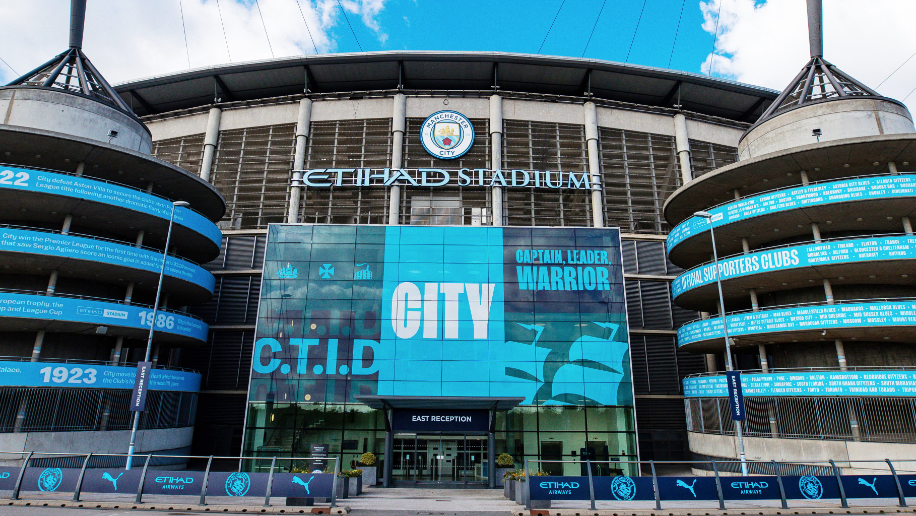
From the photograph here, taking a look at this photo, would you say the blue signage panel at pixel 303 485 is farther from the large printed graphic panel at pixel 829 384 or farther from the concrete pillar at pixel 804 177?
the concrete pillar at pixel 804 177

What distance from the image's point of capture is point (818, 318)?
2959 centimetres

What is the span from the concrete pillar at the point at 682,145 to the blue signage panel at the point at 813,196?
46.1ft

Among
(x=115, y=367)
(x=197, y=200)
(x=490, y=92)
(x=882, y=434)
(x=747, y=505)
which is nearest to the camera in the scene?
(x=747, y=505)

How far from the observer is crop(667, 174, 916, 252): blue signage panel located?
29.1 metres

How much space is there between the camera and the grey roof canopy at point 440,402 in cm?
2680

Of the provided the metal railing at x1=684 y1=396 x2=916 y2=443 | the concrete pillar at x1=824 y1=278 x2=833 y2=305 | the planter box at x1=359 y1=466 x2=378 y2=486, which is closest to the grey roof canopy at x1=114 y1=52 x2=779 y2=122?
the concrete pillar at x1=824 y1=278 x2=833 y2=305

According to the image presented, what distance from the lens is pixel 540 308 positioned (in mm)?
33812

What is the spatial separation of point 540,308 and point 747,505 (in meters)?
16.8

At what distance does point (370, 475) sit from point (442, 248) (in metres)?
14.6

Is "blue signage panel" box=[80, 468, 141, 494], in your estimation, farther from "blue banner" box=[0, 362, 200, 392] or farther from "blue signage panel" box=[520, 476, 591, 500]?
"blue signage panel" box=[520, 476, 591, 500]

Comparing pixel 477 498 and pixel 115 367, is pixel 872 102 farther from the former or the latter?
pixel 115 367

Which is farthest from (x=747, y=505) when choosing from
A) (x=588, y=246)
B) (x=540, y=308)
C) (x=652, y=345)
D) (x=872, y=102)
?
(x=872, y=102)

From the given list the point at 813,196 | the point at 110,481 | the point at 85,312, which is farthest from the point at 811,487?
the point at 85,312

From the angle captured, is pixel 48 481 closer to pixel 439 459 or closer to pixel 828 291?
pixel 439 459
